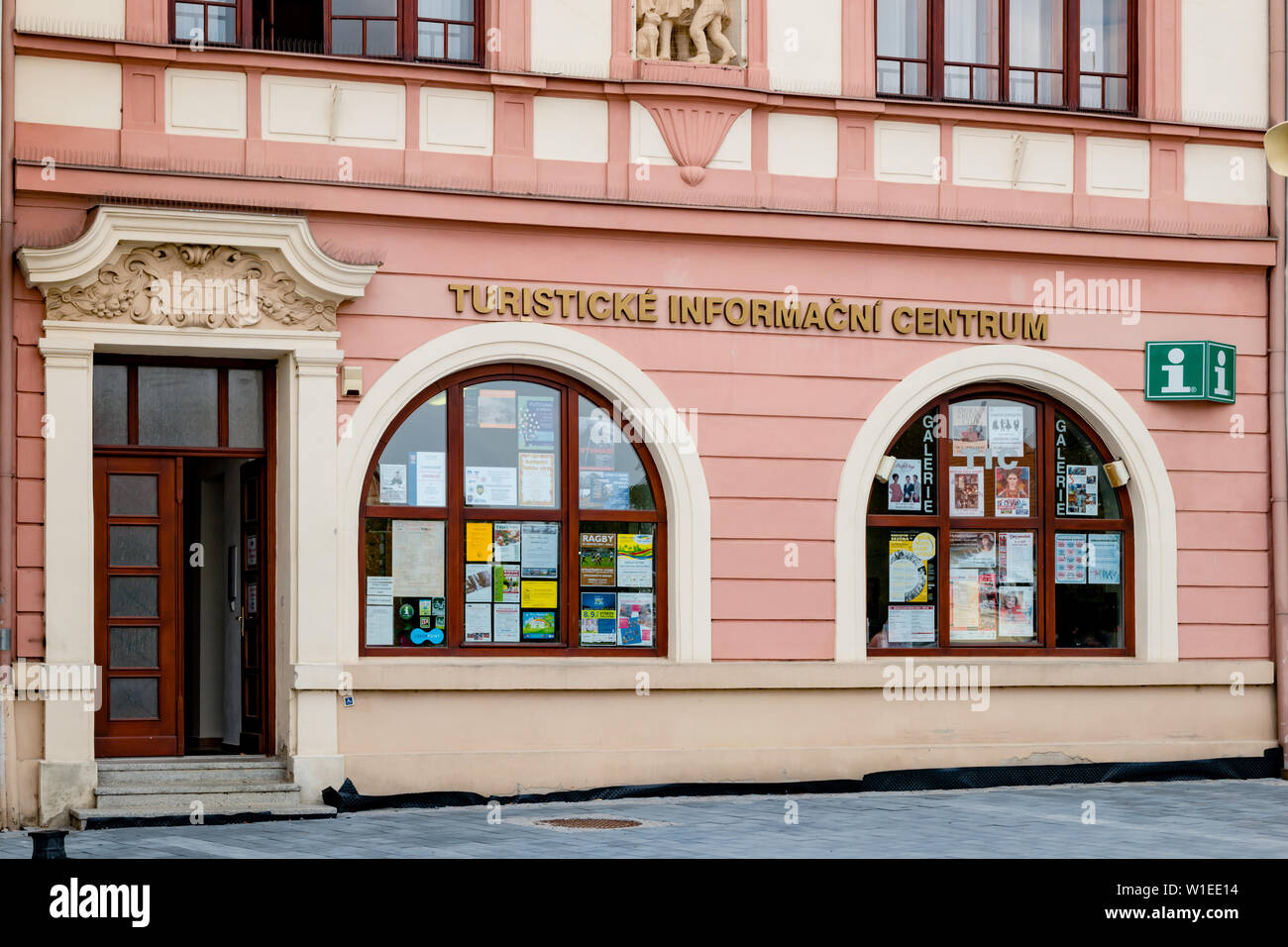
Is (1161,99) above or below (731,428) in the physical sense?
→ above

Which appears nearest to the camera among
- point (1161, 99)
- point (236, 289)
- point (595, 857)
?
point (595, 857)

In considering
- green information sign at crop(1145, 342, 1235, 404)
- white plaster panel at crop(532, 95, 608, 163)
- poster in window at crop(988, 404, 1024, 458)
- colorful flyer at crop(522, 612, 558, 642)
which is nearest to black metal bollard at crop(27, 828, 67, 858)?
colorful flyer at crop(522, 612, 558, 642)

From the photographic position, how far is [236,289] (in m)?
13.8

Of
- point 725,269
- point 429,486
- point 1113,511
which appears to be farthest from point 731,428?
point 1113,511

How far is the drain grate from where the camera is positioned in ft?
42.4

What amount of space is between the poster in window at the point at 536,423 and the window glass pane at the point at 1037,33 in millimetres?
4827

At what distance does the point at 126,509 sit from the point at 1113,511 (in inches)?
307

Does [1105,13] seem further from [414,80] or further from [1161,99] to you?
[414,80]

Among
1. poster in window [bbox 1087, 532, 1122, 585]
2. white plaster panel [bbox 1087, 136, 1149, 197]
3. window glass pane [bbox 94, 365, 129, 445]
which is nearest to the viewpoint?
window glass pane [bbox 94, 365, 129, 445]

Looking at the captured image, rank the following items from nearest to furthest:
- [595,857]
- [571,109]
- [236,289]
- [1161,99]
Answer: [595,857]
[236,289]
[571,109]
[1161,99]

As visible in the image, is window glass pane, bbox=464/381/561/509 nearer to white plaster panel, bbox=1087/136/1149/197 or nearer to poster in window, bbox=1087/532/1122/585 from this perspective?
poster in window, bbox=1087/532/1122/585

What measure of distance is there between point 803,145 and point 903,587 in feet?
11.6

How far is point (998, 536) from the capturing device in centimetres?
1582

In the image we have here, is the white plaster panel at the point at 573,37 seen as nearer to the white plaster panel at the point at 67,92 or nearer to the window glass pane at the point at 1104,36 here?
the white plaster panel at the point at 67,92
